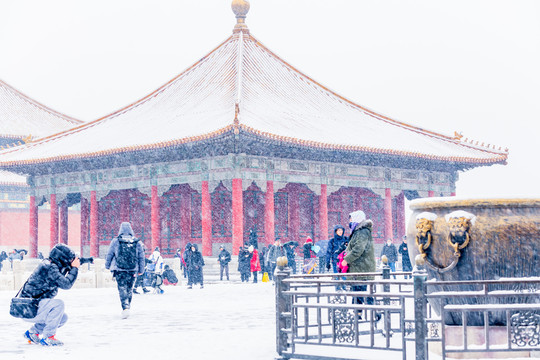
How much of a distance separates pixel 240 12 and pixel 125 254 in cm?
1991

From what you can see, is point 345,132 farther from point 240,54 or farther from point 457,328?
point 457,328

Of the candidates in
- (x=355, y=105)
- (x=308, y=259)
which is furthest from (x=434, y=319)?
(x=355, y=105)

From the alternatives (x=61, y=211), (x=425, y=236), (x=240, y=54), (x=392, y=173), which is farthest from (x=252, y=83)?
(x=425, y=236)

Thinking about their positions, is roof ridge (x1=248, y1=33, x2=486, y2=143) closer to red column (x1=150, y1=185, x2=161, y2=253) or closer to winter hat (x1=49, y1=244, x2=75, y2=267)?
red column (x1=150, y1=185, x2=161, y2=253)

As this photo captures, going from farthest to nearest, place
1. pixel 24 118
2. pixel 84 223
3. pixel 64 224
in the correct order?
pixel 24 118 → pixel 64 224 → pixel 84 223

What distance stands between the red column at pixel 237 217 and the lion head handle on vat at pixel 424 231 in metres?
16.1

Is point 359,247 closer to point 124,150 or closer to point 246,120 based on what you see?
point 246,120

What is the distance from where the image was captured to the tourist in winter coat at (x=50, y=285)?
28.1 ft

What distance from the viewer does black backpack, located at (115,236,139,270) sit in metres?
11.6

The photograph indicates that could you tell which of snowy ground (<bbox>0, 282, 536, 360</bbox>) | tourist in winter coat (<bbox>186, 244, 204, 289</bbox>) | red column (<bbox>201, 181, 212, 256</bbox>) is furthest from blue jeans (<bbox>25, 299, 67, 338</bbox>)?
red column (<bbox>201, 181, 212, 256</bbox>)

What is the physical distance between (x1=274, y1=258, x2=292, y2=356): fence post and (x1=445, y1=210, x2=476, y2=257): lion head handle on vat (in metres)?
1.44

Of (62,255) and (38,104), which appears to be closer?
(62,255)

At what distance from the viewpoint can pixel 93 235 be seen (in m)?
27.9

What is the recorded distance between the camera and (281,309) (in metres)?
7.34
